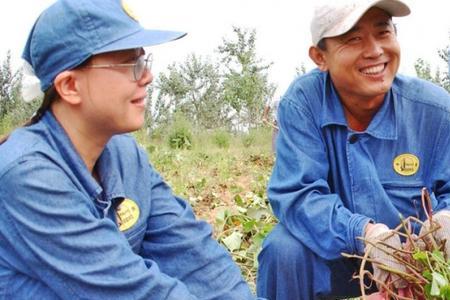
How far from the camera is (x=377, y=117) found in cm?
241

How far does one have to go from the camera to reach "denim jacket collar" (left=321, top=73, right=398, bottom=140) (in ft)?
7.89

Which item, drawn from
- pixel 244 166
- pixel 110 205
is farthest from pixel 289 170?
pixel 244 166

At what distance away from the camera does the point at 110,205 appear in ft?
6.17

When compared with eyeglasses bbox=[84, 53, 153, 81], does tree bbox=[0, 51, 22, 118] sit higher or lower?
lower

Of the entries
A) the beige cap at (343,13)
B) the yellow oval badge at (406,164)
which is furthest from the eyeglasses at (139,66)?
the yellow oval badge at (406,164)

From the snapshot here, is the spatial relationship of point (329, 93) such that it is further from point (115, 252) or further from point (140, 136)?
point (140, 136)

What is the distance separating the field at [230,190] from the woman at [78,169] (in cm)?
160

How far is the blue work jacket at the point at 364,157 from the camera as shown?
93.6 inches

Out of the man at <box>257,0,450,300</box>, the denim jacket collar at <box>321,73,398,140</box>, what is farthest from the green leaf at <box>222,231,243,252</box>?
the denim jacket collar at <box>321,73,398,140</box>

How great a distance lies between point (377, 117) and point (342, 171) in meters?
0.21

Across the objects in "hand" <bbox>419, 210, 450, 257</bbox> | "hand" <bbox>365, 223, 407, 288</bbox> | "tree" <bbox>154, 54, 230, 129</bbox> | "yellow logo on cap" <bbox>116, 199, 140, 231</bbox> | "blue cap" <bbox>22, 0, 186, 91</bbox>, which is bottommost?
"tree" <bbox>154, 54, 230, 129</bbox>

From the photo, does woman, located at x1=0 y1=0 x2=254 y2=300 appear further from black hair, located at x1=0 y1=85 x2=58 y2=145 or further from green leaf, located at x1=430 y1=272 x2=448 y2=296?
green leaf, located at x1=430 y1=272 x2=448 y2=296

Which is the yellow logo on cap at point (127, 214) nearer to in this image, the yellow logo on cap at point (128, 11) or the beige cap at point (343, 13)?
the yellow logo on cap at point (128, 11)

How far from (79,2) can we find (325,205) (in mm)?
1000
